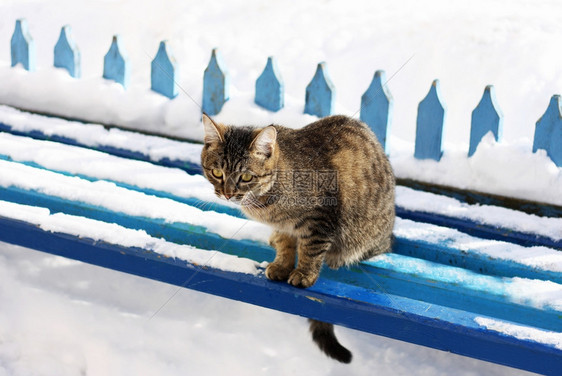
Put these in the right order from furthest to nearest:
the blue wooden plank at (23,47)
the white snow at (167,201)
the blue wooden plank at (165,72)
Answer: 1. the blue wooden plank at (23,47)
2. the blue wooden plank at (165,72)
3. the white snow at (167,201)

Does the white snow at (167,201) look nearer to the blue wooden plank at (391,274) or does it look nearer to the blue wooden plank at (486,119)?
the blue wooden plank at (391,274)

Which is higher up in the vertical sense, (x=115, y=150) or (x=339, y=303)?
(x=115, y=150)

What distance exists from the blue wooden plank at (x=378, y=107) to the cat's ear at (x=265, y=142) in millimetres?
1173

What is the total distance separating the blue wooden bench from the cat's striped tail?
0.17m

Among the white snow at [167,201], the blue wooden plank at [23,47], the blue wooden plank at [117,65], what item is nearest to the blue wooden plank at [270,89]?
the white snow at [167,201]

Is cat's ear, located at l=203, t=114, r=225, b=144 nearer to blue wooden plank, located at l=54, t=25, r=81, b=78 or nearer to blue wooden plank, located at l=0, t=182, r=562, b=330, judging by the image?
blue wooden plank, located at l=0, t=182, r=562, b=330

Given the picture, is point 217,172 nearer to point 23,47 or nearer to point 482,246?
point 482,246

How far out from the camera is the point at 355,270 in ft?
8.67

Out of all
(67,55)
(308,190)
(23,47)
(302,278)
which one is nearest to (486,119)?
(308,190)

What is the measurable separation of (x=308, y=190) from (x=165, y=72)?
1763 millimetres

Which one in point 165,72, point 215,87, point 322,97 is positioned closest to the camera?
point 322,97

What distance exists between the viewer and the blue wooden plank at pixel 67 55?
165 inches

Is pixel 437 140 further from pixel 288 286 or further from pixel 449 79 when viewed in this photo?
pixel 449 79

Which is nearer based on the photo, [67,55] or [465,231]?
[465,231]
